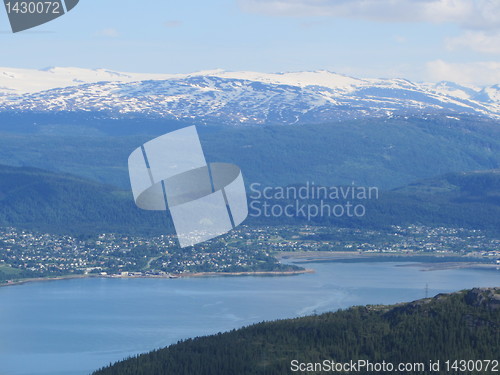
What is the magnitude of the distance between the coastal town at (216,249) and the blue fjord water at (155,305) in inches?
196

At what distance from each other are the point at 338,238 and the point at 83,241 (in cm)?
2645

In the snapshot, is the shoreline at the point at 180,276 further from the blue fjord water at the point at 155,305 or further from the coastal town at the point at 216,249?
the blue fjord water at the point at 155,305

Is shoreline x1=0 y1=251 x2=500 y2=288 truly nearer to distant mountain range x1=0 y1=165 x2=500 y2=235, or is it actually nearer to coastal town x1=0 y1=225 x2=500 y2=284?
coastal town x1=0 y1=225 x2=500 y2=284

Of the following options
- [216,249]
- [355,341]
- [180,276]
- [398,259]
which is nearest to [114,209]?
[216,249]

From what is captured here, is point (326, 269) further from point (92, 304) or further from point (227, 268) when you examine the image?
point (92, 304)

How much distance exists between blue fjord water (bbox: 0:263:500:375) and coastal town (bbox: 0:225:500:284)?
196 inches

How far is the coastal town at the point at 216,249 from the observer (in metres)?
107

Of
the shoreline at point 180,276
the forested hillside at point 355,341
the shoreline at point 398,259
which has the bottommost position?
the shoreline at point 398,259

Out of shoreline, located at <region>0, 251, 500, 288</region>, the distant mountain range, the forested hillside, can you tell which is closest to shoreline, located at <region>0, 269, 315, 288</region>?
shoreline, located at <region>0, 251, 500, 288</region>

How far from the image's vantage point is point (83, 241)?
12388cm

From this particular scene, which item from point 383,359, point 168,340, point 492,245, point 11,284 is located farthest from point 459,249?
point 383,359

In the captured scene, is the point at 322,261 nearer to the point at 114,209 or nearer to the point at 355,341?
the point at 114,209

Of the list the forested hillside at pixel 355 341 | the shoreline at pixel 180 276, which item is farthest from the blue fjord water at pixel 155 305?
the forested hillside at pixel 355 341

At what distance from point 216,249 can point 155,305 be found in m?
39.1
